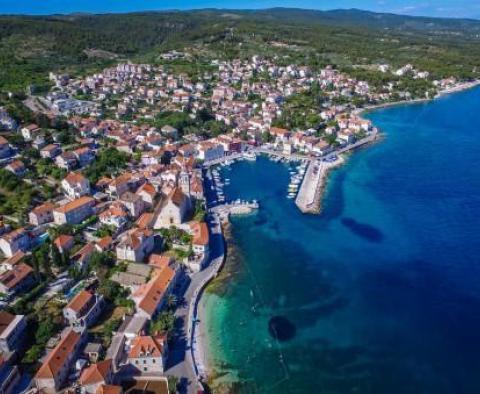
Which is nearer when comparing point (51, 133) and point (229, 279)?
point (229, 279)

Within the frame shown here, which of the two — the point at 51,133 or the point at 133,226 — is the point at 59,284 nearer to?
the point at 133,226

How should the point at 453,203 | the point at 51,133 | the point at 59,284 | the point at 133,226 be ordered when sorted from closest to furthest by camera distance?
the point at 59,284, the point at 133,226, the point at 453,203, the point at 51,133

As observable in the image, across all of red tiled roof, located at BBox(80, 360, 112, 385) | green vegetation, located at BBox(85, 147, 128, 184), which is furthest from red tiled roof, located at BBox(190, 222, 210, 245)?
green vegetation, located at BBox(85, 147, 128, 184)

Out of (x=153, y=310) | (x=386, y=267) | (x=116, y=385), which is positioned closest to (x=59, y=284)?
(x=153, y=310)

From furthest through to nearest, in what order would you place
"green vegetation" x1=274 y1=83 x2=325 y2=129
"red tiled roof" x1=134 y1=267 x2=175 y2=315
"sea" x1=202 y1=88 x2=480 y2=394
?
"green vegetation" x1=274 y1=83 x2=325 y2=129
"red tiled roof" x1=134 y1=267 x2=175 y2=315
"sea" x1=202 y1=88 x2=480 y2=394

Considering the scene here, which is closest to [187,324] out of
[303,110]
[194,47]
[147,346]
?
[147,346]

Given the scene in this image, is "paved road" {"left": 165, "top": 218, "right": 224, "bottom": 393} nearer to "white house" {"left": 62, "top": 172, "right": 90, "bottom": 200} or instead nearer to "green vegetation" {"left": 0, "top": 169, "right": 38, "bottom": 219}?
"white house" {"left": 62, "top": 172, "right": 90, "bottom": 200}
